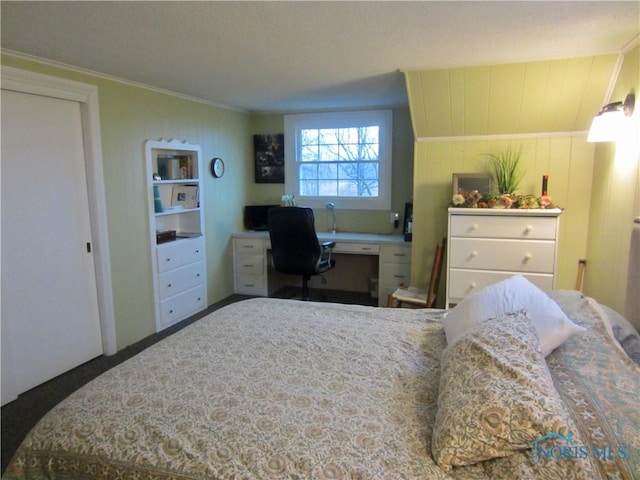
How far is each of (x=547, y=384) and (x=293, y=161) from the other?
4127mm

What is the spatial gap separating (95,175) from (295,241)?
1700 millimetres

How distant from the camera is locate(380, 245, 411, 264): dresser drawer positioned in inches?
161

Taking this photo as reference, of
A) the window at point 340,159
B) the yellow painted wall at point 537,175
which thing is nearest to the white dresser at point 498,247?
the yellow painted wall at point 537,175

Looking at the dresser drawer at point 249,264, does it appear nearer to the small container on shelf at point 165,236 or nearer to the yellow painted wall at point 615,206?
the small container on shelf at point 165,236

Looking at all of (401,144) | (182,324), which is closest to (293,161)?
(401,144)

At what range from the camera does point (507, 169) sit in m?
3.28

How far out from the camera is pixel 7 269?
8.38ft

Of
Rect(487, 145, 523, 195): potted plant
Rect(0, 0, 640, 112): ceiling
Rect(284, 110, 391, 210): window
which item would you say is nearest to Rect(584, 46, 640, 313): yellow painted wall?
Rect(0, 0, 640, 112): ceiling

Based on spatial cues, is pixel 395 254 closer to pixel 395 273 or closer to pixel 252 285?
pixel 395 273

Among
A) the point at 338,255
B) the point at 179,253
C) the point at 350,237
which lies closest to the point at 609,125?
the point at 350,237

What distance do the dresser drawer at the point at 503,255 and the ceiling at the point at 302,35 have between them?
49.4 inches

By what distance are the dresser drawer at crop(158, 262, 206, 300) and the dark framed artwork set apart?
143cm

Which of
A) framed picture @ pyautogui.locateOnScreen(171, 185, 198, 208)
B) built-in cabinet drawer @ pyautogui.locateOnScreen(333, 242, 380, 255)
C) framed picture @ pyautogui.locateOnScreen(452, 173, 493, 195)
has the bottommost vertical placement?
built-in cabinet drawer @ pyautogui.locateOnScreen(333, 242, 380, 255)

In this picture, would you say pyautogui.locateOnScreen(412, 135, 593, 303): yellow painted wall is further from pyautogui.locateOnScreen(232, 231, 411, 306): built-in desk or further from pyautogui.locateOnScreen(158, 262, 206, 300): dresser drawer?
pyautogui.locateOnScreen(158, 262, 206, 300): dresser drawer
